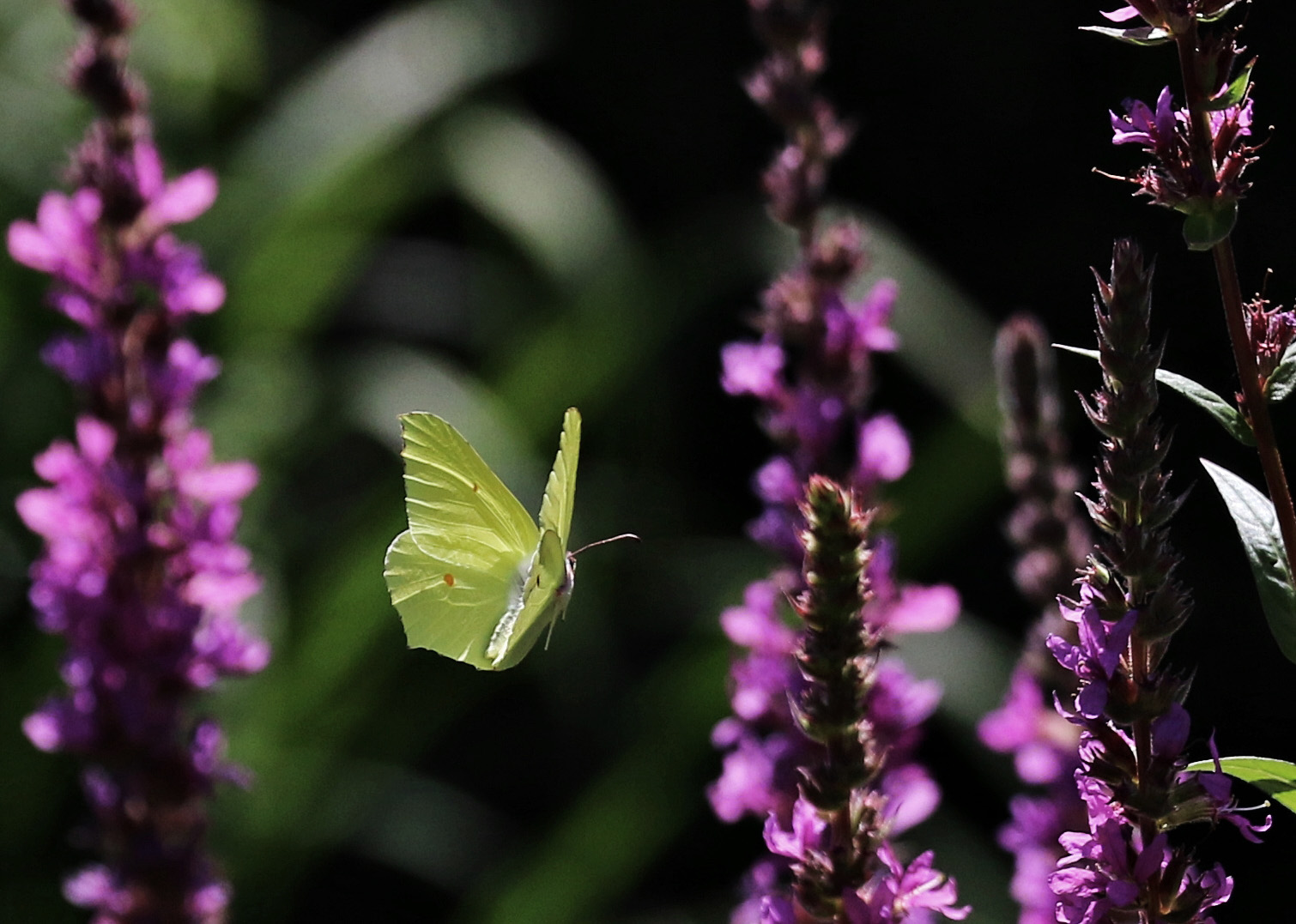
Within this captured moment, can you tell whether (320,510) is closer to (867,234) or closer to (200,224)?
(200,224)

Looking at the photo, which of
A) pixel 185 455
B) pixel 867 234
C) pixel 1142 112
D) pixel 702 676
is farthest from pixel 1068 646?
pixel 867 234

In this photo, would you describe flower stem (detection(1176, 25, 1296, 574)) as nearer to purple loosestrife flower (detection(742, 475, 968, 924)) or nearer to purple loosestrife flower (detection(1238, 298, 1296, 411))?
purple loosestrife flower (detection(1238, 298, 1296, 411))

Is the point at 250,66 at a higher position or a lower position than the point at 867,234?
higher

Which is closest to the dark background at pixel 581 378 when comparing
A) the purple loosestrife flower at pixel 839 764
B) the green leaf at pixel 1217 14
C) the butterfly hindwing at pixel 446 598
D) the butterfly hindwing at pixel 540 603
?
the butterfly hindwing at pixel 446 598

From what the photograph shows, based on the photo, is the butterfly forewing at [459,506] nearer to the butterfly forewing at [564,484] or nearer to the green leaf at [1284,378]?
the butterfly forewing at [564,484]

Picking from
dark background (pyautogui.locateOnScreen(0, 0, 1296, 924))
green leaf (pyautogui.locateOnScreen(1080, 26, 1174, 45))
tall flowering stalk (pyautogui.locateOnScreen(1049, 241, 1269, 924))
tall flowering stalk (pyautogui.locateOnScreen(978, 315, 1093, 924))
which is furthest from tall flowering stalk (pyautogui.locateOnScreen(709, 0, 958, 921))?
dark background (pyautogui.locateOnScreen(0, 0, 1296, 924))

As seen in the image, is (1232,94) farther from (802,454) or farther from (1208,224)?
(802,454)
